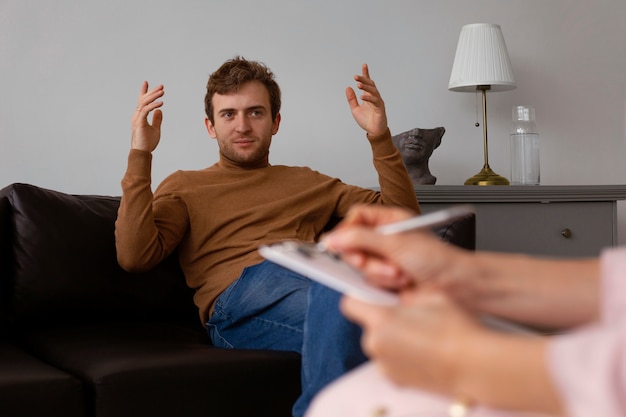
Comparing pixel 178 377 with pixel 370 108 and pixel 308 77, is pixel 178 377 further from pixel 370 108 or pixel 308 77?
pixel 308 77

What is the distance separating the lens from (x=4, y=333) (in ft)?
7.17

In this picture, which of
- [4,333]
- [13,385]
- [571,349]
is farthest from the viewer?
[4,333]

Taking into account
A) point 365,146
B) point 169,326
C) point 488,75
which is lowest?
point 169,326

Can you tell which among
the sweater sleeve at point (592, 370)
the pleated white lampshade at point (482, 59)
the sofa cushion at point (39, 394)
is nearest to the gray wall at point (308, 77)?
the pleated white lampshade at point (482, 59)

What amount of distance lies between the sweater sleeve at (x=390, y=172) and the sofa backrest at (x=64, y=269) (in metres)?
0.65

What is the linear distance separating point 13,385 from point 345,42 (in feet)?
6.63

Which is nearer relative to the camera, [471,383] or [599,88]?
[471,383]

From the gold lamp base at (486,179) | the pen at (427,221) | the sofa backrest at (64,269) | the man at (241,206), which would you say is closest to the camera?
the pen at (427,221)

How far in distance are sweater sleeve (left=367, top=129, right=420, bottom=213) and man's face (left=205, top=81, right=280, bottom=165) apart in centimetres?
31

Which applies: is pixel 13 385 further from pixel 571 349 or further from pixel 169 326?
pixel 571 349

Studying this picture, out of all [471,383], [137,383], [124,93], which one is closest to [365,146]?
[124,93]

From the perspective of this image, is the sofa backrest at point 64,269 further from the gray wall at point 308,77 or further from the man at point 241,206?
the gray wall at point 308,77

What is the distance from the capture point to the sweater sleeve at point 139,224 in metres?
2.11

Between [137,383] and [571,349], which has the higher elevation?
[571,349]
